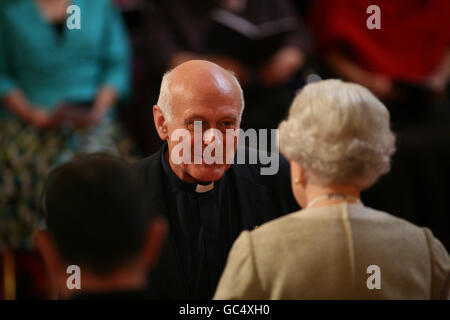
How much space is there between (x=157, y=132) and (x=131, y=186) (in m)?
0.34

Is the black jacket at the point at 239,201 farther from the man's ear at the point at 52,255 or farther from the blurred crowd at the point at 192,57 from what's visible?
the blurred crowd at the point at 192,57

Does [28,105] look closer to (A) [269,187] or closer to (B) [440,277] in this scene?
(A) [269,187]

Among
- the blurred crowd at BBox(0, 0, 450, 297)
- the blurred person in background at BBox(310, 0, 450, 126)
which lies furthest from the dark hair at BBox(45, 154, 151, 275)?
the blurred person in background at BBox(310, 0, 450, 126)

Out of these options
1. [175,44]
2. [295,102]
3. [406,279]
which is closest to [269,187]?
[295,102]

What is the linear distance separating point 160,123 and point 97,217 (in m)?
0.37

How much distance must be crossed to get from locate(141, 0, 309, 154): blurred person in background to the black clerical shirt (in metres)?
0.84

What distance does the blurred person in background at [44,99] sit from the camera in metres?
2.60

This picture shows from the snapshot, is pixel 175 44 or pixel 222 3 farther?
pixel 222 3

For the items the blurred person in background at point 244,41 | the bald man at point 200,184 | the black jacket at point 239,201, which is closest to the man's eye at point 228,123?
the bald man at point 200,184

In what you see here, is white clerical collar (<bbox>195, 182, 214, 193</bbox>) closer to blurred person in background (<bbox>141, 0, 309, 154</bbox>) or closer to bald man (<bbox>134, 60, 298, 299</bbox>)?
bald man (<bbox>134, 60, 298, 299</bbox>)

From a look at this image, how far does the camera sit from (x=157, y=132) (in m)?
1.53

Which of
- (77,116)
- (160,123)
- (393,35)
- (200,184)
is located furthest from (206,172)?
(77,116)

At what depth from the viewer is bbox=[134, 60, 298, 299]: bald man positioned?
144 cm

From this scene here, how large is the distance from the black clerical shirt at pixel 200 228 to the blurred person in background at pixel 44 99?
44.7 inches
